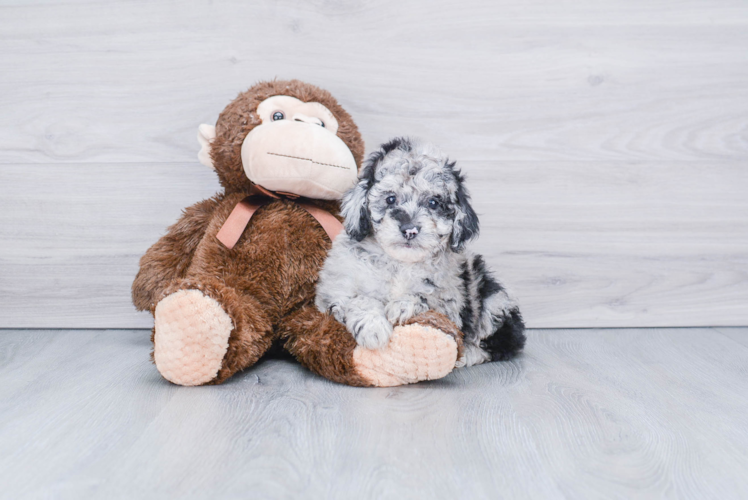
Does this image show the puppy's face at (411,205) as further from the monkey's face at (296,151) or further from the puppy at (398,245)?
the monkey's face at (296,151)

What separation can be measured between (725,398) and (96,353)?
1326mm

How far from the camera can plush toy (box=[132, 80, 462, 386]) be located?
A: 1.02m

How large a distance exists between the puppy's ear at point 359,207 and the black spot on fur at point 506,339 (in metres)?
0.37

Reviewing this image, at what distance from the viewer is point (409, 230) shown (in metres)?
1.02

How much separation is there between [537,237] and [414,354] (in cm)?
70

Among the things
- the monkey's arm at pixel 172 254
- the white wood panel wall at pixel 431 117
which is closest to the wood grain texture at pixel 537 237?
the white wood panel wall at pixel 431 117

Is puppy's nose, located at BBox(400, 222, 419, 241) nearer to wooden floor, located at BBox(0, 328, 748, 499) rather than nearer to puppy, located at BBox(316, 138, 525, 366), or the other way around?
puppy, located at BBox(316, 138, 525, 366)

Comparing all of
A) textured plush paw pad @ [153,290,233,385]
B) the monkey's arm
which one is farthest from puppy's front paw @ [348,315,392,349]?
the monkey's arm

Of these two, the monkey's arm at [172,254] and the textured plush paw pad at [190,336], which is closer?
the textured plush paw pad at [190,336]

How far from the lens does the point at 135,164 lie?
4.99ft

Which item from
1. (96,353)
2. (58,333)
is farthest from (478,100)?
(58,333)

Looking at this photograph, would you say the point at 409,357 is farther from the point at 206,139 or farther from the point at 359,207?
the point at 206,139

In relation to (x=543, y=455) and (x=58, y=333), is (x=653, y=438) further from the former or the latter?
(x=58, y=333)

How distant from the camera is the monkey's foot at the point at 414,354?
1.01m
